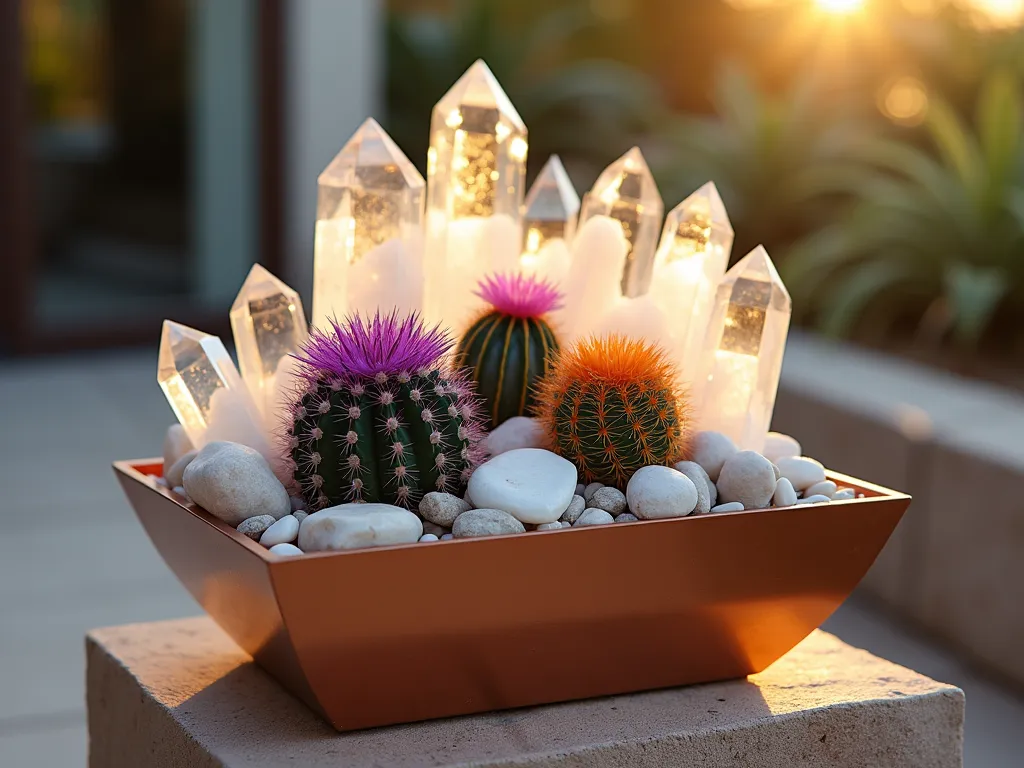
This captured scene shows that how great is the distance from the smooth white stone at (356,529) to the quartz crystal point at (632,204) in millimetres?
438

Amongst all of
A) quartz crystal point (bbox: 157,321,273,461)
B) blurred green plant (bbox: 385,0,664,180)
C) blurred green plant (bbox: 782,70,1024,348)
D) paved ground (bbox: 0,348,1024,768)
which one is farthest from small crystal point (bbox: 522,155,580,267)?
blurred green plant (bbox: 385,0,664,180)

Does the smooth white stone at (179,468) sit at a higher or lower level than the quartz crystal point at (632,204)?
lower

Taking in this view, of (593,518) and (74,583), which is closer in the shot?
(593,518)

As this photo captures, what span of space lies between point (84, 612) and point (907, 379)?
1.90 metres

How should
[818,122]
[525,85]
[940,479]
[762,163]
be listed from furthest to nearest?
[525,85] < [818,122] < [762,163] < [940,479]

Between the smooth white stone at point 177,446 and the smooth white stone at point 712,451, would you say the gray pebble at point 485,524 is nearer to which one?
the smooth white stone at point 712,451

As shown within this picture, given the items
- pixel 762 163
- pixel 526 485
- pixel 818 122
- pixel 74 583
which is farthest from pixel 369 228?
pixel 818 122

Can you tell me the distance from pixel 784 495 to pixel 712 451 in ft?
0.24

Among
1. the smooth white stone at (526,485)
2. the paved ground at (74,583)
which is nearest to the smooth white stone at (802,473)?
the smooth white stone at (526,485)

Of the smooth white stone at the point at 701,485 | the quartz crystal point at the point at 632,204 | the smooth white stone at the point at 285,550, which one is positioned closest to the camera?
the smooth white stone at the point at 285,550

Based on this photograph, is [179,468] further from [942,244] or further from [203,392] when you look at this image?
[942,244]

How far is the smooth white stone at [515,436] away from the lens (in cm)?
114

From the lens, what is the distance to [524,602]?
99 cm

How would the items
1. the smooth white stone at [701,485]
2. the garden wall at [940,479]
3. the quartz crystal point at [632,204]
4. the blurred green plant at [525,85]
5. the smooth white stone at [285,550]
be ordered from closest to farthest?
the smooth white stone at [285,550]
the smooth white stone at [701,485]
the quartz crystal point at [632,204]
the garden wall at [940,479]
the blurred green plant at [525,85]
